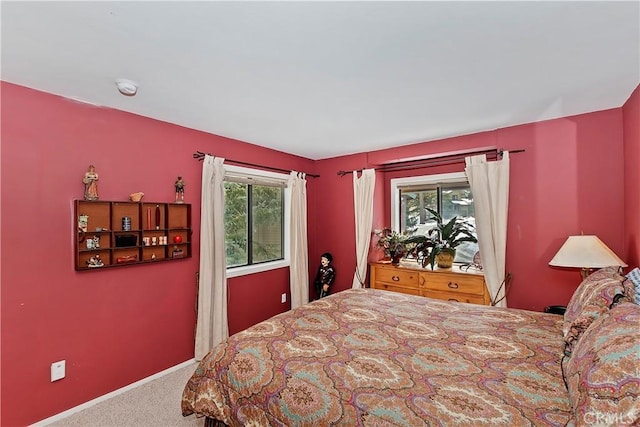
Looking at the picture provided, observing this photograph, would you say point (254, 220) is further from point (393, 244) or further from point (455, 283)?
point (455, 283)

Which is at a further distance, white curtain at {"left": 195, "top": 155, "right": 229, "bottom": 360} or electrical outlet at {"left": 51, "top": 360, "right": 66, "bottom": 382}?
white curtain at {"left": 195, "top": 155, "right": 229, "bottom": 360}

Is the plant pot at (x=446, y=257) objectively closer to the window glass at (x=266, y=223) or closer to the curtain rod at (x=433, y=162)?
the curtain rod at (x=433, y=162)

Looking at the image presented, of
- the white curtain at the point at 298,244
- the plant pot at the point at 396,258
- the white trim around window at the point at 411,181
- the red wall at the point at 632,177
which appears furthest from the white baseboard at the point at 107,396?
the red wall at the point at 632,177

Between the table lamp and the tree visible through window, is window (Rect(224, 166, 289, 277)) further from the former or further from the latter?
the table lamp

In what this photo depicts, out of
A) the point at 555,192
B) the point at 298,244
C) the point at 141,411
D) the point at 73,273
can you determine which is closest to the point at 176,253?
the point at 73,273

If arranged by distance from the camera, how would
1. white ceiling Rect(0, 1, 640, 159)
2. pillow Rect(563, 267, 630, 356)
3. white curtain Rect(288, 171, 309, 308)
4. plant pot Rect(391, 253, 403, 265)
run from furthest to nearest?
white curtain Rect(288, 171, 309, 308) → plant pot Rect(391, 253, 403, 265) → pillow Rect(563, 267, 630, 356) → white ceiling Rect(0, 1, 640, 159)

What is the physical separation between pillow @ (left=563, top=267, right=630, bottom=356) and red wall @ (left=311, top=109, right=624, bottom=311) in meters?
1.04

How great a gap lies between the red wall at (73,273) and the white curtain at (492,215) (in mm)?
2862

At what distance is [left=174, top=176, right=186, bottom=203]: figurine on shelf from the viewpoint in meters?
2.88

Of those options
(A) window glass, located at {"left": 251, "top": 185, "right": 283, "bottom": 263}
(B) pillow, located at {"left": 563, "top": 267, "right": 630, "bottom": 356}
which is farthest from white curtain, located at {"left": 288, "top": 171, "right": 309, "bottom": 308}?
(B) pillow, located at {"left": 563, "top": 267, "right": 630, "bottom": 356}

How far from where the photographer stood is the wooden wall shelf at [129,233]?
232cm

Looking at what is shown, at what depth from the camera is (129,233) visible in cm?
255

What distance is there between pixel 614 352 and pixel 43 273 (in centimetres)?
312

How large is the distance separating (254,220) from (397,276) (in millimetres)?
1874
